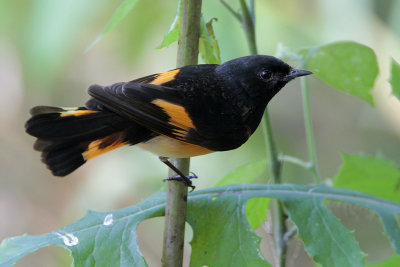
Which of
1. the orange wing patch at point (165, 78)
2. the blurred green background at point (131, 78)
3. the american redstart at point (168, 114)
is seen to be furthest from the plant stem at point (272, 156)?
the blurred green background at point (131, 78)

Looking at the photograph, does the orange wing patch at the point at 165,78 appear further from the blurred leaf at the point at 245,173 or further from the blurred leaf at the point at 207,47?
the blurred leaf at the point at 245,173

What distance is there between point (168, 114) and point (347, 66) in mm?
757

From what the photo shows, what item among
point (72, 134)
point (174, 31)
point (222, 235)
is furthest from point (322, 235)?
point (72, 134)

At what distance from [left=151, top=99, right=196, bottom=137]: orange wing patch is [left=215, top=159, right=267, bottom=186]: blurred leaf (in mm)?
282

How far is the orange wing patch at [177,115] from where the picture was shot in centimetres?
197

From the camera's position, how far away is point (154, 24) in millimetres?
3154

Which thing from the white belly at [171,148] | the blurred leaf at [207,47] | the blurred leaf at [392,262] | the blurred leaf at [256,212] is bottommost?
the blurred leaf at [392,262]

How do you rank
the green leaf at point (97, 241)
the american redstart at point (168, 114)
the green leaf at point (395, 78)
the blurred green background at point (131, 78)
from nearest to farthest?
the green leaf at point (97, 241)
the green leaf at point (395, 78)
the american redstart at point (168, 114)
the blurred green background at point (131, 78)

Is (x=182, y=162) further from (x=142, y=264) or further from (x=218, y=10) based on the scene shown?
(x=218, y=10)

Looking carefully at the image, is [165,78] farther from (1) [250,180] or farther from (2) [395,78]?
(2) [395,78]

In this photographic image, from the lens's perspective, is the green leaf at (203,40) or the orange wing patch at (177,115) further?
the orange wing patch at (177,115)

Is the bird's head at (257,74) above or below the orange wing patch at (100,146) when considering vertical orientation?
above

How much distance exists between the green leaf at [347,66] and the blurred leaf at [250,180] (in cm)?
46

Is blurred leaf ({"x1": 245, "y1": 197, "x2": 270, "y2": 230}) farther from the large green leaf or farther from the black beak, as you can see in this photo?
the black beak
